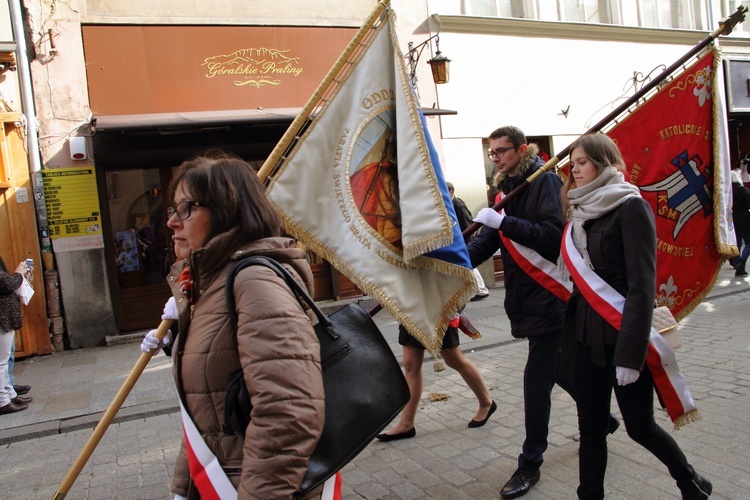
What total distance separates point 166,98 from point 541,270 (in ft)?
24.6

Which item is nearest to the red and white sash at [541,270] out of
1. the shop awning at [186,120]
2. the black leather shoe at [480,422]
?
the black leather shoe at [480,422]

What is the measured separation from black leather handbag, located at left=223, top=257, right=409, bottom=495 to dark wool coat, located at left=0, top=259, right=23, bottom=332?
507 centimetres

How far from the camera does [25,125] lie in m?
8.48

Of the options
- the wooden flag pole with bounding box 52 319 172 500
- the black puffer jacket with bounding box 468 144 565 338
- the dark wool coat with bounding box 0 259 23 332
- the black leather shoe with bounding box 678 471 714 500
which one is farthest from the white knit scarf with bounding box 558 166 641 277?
the dark wool coat with bounding box 0 259 23 332

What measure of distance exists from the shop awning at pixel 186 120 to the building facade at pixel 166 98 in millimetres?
26

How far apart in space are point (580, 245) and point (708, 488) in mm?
1307

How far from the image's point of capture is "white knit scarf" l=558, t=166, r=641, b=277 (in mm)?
2812

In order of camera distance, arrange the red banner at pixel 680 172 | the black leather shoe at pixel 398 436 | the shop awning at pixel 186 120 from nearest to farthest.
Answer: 1. the red banner at pixel 680 172
2. the black leather shoe at pixel 398 436
3. the shop awning at pixel 186 120

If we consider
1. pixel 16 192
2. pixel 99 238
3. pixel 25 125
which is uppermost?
pixel 25 125

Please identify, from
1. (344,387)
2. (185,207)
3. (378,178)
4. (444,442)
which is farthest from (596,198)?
(444,442)

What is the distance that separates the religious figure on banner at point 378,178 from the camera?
296 centimetres

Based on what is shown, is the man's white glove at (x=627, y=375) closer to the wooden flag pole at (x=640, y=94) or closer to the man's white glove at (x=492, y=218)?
the man's white glove at (x=492, y=218)

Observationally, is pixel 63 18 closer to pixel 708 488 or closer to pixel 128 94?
pixel 128 94

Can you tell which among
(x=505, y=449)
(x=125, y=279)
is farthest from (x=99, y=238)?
(x=505, y=449)
